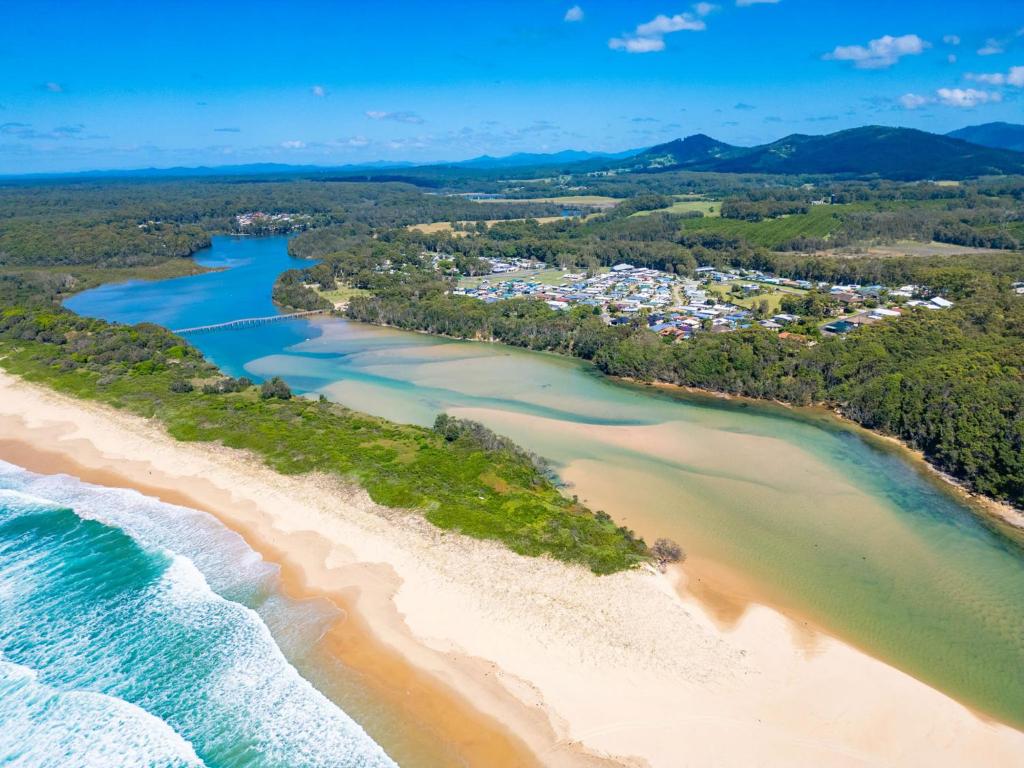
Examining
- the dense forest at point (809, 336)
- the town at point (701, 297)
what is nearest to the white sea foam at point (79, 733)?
the dense forest at point (809, 336)

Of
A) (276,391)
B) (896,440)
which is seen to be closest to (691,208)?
(896,440)

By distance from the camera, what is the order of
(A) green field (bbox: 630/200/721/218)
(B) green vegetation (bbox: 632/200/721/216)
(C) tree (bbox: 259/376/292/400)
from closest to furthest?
(C) tree (bbox: 259/376/292/400) < (B) green vegetation (bbox: 632/200/721/216) < (A) green field (bbox: 630/200/721/218)

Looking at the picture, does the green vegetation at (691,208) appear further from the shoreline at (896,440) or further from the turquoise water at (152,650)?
the turquoise water at (152,650)

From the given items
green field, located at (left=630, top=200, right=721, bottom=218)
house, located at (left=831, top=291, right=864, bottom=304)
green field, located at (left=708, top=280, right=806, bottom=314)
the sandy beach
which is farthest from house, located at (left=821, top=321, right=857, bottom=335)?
green field, located at (left=630, top=200, right=721, bottom=218)

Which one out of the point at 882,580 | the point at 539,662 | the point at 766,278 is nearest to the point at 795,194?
the point at 766,278

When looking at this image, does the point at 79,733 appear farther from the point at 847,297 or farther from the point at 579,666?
the point at 847,297

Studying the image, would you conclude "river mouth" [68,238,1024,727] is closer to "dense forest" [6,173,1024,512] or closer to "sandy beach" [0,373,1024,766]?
"sandy beach" [0,373,1024,766]
